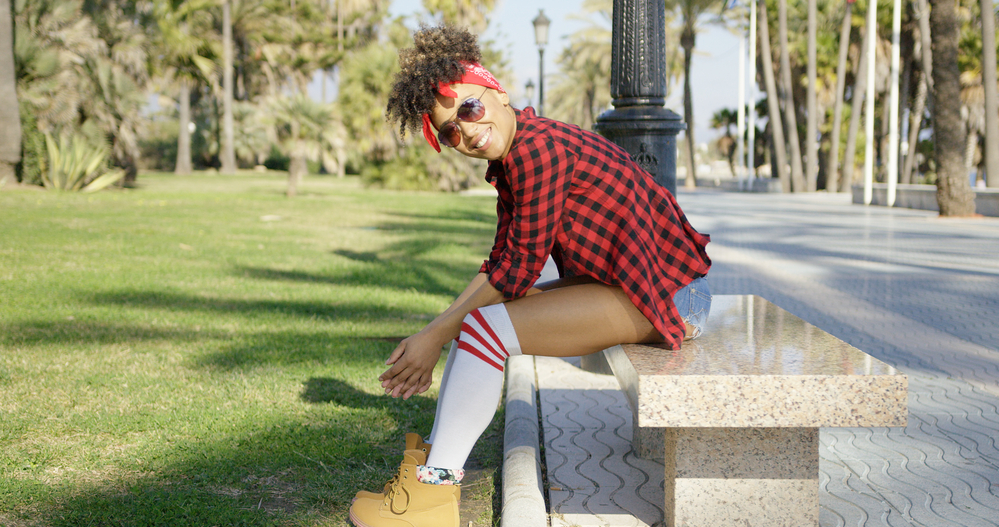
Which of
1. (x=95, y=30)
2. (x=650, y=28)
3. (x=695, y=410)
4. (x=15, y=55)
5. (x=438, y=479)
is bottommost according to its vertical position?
(x=438, y=479)

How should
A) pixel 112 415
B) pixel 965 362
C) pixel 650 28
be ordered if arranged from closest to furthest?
pixel 112 415 → pixel 650 28 → pixel 965 362

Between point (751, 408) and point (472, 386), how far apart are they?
32.5 inches

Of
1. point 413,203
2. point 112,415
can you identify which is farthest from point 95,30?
point 112,415

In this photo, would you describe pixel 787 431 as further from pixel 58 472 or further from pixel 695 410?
pixel 58 472

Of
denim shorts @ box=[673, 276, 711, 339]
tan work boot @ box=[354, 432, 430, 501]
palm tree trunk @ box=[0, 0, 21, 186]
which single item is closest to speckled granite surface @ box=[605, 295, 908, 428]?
denim shorts @ box=[673, 276, 711, 339]

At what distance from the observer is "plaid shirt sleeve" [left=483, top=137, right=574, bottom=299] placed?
8.04 ft

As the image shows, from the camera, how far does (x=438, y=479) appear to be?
253 centimetres

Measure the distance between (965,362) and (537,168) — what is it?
12.8 ft

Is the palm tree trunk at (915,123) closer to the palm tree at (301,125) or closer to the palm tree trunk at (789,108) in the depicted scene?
the palm tree trunk at (789,108)

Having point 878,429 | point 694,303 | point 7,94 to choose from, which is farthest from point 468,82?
point 7,94

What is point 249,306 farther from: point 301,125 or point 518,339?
point 301,125

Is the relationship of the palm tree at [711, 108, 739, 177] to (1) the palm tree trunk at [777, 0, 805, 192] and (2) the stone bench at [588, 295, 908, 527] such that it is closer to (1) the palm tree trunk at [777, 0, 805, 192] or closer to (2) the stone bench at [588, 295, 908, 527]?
(1) the palm tree trunk at [777, 0, 805, 192]

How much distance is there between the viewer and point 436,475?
8.29 feet

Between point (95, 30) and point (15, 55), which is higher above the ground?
point (95, 30)
